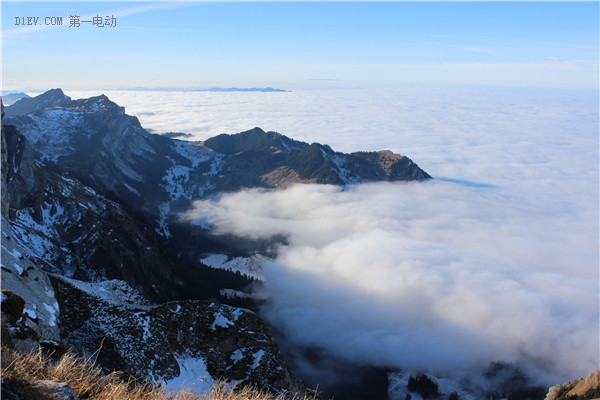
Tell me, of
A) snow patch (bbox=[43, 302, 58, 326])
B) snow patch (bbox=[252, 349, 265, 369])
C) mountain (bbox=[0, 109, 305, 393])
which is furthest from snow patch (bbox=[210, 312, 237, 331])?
snow patch (bbox=[43, 302, 58, 326])

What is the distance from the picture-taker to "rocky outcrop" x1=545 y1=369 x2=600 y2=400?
56.4ft

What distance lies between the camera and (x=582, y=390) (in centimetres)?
1788

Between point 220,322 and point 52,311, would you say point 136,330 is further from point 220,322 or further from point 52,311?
point 220,322

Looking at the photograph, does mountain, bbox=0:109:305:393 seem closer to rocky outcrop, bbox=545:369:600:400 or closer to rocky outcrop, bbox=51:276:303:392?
rocky outcrop, bbox=51:276:303:392

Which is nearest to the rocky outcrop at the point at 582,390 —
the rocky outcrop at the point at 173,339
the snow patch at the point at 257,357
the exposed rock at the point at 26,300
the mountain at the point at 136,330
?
the mountain at the point at 136,330

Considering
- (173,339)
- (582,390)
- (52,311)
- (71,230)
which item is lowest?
(71,230)

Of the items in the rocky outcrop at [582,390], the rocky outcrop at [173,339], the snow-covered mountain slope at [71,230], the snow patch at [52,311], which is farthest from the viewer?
the snow-covered mountain slope at [71,230]

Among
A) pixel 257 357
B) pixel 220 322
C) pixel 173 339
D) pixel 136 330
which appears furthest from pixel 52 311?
pixel 257 357

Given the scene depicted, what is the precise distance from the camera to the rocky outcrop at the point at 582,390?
17.2m

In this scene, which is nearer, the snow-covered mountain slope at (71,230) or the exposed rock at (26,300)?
the exposed rock at (26,300)

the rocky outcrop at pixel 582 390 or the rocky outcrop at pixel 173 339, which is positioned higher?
the rocky outcrop at pixel 582 390

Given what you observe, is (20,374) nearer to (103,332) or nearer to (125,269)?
(103,332)

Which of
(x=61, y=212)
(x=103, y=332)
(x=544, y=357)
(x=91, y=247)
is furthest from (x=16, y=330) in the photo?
(x=544, y=357)

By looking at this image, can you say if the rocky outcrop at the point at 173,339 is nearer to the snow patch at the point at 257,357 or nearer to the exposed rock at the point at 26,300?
the snow patch at the point at 257,357
